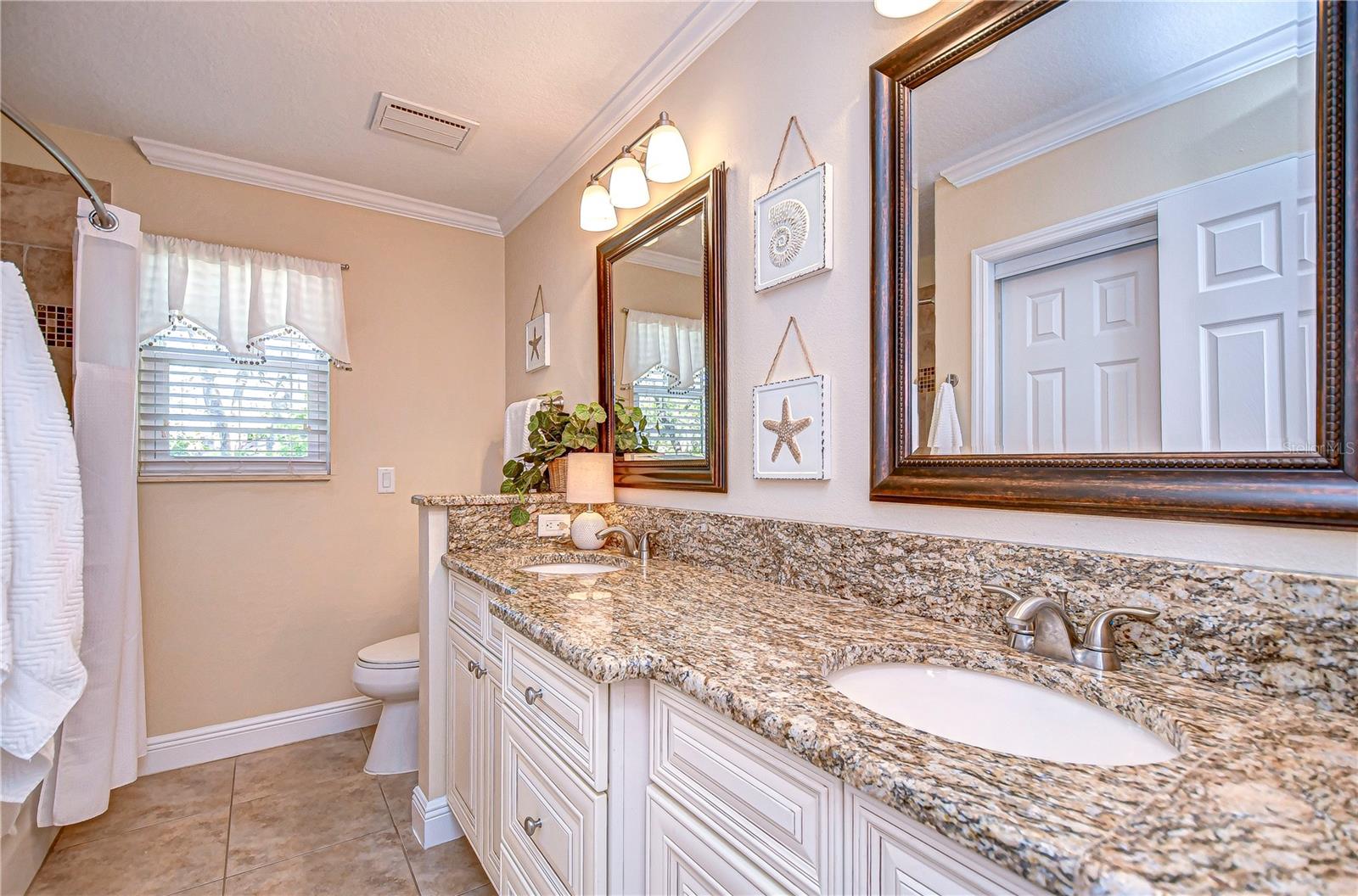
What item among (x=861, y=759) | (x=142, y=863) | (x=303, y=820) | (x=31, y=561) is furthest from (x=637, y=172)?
(x=142, y=863)

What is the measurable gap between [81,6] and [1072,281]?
8.15 feet

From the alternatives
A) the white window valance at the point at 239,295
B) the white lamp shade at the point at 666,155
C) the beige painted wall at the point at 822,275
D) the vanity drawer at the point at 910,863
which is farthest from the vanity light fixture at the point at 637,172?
the vanity drawer at the point at 910,863

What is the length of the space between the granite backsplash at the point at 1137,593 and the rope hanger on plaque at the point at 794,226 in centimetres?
59

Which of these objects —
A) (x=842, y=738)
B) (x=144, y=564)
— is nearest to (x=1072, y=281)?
(x=842, y=738)

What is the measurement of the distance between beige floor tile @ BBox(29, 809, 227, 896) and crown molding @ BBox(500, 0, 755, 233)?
2566mm

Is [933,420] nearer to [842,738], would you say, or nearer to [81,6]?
[842,738]

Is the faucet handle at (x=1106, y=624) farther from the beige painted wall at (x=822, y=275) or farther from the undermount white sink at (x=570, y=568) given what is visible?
the undermount white sink at (x=570, y=568)

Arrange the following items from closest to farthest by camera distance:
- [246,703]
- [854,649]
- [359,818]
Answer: [854,649]
[359,818]
[246,703]

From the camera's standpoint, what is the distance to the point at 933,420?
1.17 meters

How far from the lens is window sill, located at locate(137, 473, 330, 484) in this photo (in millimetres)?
2389

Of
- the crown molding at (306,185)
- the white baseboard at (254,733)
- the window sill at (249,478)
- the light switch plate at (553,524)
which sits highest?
the crown molding at (306,185)

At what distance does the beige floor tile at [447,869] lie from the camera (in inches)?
67.4

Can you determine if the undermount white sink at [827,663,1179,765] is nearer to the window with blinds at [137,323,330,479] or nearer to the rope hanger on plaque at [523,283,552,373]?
the rope hanger on plaque at [523,283,552,373]

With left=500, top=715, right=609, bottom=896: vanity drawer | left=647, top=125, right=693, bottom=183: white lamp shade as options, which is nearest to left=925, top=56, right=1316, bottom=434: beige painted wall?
left=647, top=125, right=693, bottom=183: white lamp shade
